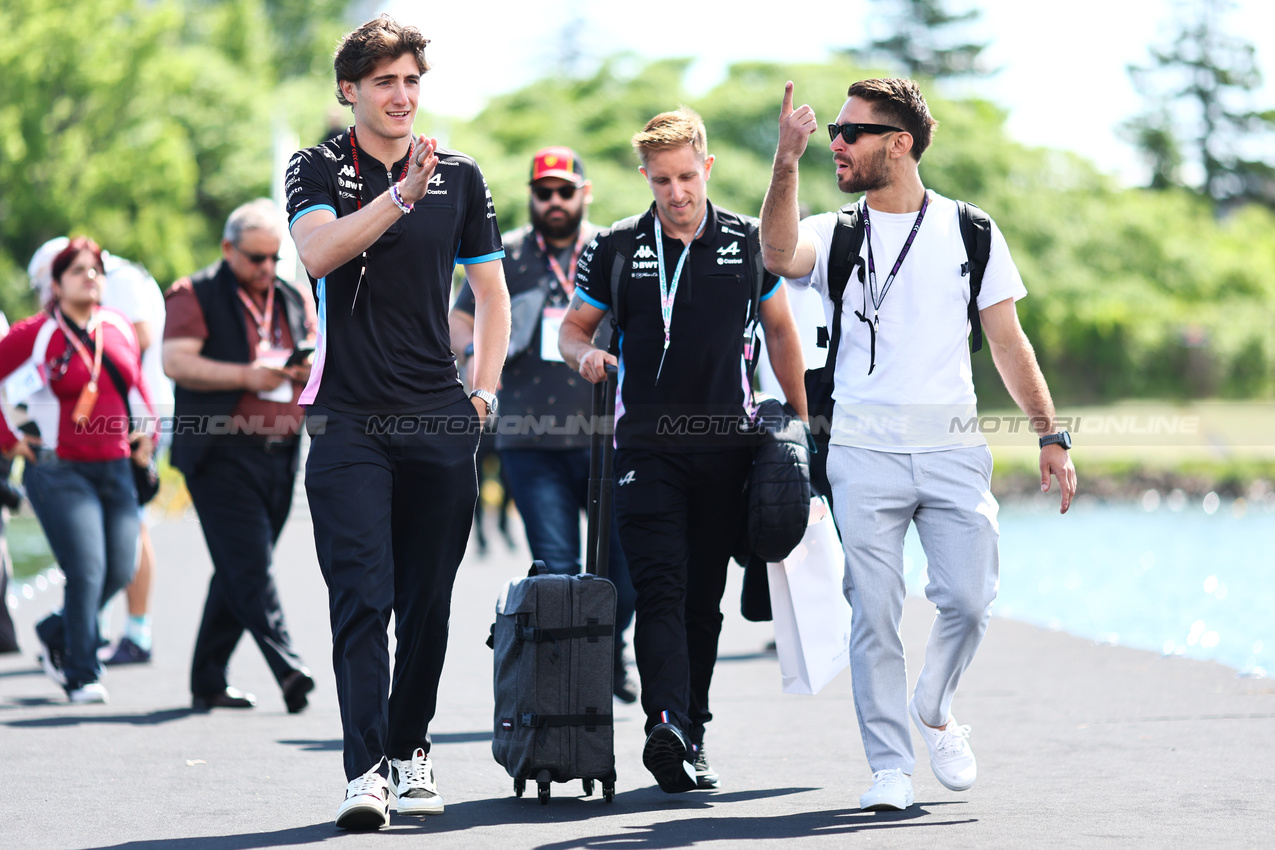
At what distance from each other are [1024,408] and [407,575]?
2166mm

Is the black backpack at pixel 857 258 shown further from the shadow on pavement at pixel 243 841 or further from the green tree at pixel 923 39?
the green tree at pixel 923 39

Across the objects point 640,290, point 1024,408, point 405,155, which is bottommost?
point 1024,408

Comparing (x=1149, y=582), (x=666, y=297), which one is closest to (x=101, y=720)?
(x=666, y=297)

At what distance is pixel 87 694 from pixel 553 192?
3358 millimetres

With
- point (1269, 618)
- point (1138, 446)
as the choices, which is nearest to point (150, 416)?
point (1269, 618)

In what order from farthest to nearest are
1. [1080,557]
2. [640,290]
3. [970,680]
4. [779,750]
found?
[1080,557]
[970,680]
[779,750]
[640,290]

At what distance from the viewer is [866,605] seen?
17.8 feet

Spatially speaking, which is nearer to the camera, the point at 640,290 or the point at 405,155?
the point at 405,155

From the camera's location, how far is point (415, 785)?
529 cm

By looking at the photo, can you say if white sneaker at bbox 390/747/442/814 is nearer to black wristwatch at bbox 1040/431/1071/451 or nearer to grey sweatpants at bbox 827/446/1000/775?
grey sweatpants at bbox 827/446/1000/775

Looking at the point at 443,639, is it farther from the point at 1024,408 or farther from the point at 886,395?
the point at 1024,408

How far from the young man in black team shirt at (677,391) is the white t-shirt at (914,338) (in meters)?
0.42

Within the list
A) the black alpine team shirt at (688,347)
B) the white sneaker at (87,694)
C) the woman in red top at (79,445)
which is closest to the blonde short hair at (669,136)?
the black alpine team shirt at (688,347)

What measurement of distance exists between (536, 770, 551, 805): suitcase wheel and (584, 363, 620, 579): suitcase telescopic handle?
81 centimetres
